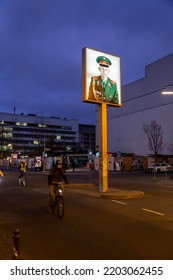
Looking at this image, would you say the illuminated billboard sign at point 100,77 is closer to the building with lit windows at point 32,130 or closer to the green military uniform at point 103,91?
the green military uniform at point 103,91

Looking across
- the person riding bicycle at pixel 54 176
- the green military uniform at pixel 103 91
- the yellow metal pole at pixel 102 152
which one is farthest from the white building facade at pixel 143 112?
the person riding bicycle at pixel 54 176

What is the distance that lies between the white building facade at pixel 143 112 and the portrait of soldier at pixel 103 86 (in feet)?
184

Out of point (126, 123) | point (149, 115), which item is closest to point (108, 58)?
point (149, 115)

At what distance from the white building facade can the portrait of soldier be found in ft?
184

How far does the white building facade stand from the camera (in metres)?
78.5

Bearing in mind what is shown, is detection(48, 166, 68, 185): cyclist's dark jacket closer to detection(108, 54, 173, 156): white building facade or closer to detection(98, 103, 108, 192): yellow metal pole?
detection(98, 103, 108, 192): yellow metal pole

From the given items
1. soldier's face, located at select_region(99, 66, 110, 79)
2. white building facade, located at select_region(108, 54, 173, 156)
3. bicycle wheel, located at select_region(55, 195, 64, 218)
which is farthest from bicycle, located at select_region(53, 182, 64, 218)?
white building facade, located at select_region(108, 54, 173, 156)

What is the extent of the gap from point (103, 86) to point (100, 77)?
0.55m

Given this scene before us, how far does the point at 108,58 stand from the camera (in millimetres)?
21922

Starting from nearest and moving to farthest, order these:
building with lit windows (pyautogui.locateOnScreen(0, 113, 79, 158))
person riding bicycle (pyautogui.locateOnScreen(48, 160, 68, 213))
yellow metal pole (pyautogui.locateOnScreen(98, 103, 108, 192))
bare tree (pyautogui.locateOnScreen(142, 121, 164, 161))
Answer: person riding bicycle (pyautogui.locateOnScreen(48, 160, 68, 213)), yellow metal pole (pyautogui.locateOnScreen(98, 103, 108, 192)), bare tree (pyautogui.locateOnScreen(142, 121, 164, 161)), building with lit windows (pyautogui.locateOnScreen(0, 113, 79, 158))

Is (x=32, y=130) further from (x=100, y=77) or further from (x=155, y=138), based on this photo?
(x=100, y=77)

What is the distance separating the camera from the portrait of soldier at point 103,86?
68.1 ft

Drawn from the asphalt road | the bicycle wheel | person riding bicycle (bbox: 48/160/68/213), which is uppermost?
person riding bicycle (bbox: 48/160/68/213)
